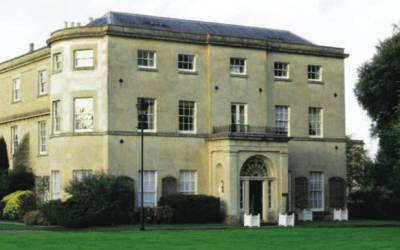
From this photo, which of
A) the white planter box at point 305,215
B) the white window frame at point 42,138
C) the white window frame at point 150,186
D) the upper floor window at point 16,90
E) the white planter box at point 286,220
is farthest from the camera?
the upper floor window at point 16,90

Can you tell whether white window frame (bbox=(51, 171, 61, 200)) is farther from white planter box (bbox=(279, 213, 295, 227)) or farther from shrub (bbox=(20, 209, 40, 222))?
white planter box (bbox=(279, 213, 295, 227))

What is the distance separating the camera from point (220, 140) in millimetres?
35906

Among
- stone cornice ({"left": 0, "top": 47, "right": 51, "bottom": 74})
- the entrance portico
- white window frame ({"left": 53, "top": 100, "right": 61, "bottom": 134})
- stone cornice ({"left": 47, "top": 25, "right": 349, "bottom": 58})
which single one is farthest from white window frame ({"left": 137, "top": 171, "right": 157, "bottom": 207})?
stone cornice ({"left": 0, "top": 47, "right": 51, "bottom": 74})

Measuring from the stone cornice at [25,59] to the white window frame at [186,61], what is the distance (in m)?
8.71

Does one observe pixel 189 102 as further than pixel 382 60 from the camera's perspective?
No

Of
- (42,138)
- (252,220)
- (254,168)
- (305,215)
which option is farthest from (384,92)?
(42,138)

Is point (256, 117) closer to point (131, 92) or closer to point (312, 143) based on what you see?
point (312, 143)

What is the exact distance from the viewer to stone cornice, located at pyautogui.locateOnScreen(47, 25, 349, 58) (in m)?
35.5

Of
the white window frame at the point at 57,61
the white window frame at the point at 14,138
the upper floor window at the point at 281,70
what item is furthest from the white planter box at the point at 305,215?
the white window frame at the point at 14,138

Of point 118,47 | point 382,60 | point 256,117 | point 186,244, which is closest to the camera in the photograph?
point 186,244

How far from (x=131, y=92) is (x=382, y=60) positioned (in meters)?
17.4

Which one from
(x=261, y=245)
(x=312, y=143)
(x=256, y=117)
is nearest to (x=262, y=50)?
(x=256, y=117)

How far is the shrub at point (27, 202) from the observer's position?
118 feet

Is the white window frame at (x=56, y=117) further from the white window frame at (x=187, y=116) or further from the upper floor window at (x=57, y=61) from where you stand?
the white window frame at (x=187, y=116)
